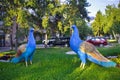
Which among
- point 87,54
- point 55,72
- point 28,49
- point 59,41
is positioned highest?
point 28,49

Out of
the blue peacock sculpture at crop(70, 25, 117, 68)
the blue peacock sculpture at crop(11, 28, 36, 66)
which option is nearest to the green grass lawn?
the blue peacock sculpture at crop(70, 25, 117, 68)

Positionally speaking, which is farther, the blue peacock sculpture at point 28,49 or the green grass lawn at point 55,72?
the blue peacock sculpture at point 28,49

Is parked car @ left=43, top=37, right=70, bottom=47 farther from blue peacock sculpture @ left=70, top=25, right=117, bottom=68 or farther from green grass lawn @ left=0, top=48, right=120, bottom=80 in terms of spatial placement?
blue peacock sculpture @ left=70, top=25, right=117, bottom=68

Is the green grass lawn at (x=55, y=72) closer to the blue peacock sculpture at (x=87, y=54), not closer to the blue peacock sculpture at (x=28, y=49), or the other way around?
the blue peacock sculpture at (x=87, y=54)

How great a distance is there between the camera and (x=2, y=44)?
56.9m

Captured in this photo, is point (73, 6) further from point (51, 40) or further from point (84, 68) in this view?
point (84, 68)

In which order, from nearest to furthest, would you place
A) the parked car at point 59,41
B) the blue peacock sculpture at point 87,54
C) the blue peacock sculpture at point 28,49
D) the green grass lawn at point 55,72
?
the green grass lawn at point 55,72 → the blue peacock sculpture at point 87,54 → the blue peacock sculpture at point 28,49 → the parked car at point 59,41

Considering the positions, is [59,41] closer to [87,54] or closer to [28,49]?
[28,49]

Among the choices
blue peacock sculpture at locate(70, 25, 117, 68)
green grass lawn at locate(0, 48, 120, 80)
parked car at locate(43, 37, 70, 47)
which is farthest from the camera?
parked car at locate(43, 37, 70, 47)

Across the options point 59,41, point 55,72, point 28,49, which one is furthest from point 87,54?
point 59,41

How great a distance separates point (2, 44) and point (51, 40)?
14522 millimetres

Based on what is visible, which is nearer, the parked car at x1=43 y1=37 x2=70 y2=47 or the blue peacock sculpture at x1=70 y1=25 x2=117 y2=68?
the blue peacock sculpture at x1=70 y1=25 x2=117 y2=68

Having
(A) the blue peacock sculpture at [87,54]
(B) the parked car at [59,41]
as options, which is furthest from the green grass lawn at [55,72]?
(B) the parked car at [59,41]

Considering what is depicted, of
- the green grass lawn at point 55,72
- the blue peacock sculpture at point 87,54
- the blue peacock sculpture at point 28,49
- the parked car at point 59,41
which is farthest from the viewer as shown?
the parked car at point 59,41
